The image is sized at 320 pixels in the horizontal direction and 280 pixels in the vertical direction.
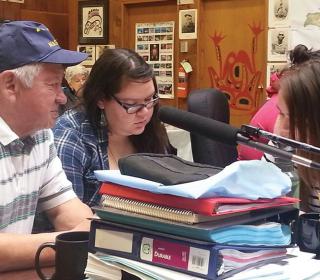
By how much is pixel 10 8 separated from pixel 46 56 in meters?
4.82

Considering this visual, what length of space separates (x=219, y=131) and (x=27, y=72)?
35.7 inches

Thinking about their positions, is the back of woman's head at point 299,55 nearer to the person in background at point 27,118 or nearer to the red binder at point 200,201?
the person in background at point 27,118

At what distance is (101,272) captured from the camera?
0.98 m

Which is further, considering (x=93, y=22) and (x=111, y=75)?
(x=93, y=22)

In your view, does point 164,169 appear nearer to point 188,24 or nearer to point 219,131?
point 219,131

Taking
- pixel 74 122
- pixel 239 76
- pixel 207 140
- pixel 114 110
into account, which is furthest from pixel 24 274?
pixel 239 76

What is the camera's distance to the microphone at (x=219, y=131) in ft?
2.76

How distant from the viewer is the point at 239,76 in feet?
17.2

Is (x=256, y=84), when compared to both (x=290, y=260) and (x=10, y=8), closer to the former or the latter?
(x=10, y=8)

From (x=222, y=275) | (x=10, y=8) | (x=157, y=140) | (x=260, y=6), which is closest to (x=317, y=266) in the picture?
(x=222, y=275)

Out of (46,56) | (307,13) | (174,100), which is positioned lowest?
(174,100)

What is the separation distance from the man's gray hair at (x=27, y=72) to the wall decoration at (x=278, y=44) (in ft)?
11.4

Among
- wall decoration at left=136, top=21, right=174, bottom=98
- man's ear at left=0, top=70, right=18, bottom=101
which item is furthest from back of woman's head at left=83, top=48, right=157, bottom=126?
wall decoration at left=136, top=21, right=174, bottom=98

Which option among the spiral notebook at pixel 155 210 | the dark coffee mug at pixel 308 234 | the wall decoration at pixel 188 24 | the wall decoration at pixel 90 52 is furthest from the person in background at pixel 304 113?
the wall decoration at pixel 90 52
